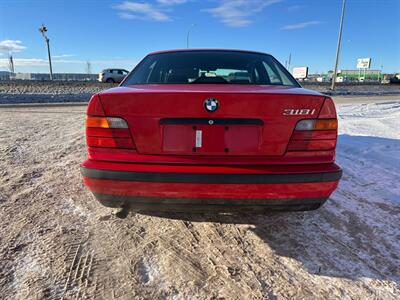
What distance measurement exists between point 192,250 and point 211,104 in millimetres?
1097

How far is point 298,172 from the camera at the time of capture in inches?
87.4

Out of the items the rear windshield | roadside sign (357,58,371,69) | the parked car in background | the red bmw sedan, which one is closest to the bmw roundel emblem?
the red bmw sedan

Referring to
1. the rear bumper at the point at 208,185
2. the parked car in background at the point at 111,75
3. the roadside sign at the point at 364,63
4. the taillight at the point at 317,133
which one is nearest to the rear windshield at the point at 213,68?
the taillight at the point at 317,133

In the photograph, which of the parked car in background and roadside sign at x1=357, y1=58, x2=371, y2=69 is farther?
roadside sign at x1=357, y1=58, x2=371, y2=69

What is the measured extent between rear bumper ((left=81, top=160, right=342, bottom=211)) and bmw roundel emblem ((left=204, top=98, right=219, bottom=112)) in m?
0.37

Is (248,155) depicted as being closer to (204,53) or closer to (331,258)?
(331,258)

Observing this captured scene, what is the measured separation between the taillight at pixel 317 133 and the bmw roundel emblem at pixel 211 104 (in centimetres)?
55

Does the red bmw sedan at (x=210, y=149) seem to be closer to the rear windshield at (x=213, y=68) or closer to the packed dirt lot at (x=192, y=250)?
the packed dirt lot at (x=192, y=250)

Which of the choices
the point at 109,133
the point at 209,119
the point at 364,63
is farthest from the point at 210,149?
the point at 364,63

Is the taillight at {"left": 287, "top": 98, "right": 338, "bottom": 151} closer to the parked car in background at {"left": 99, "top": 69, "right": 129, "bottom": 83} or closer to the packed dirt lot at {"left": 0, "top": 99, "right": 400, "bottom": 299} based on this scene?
the packed dirt lot at {"left": 0, "top": 99, "right": 400, "bottom": 299}

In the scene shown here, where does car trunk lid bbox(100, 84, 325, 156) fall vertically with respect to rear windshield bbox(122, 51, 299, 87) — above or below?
below

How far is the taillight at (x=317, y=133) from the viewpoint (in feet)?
7.41

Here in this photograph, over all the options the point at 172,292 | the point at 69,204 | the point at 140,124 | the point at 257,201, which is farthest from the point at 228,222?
the point at 69,204

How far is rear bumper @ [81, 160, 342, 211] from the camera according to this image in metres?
2.18
